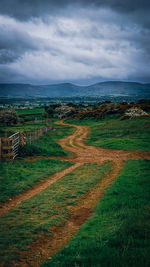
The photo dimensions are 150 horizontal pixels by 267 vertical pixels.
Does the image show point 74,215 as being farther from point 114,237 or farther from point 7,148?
point 7,148

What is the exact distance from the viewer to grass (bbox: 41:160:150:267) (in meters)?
5.16

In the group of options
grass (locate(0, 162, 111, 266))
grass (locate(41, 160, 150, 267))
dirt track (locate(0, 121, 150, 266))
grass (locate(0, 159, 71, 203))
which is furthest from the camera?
grass (locate(0, 159, 71, 203))

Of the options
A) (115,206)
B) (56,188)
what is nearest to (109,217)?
(115,206)

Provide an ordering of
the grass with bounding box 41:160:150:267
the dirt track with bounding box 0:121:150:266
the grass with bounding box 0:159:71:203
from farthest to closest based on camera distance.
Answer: the grass with bounding box 0:159:71:203
the dirt track with bounding box 0:121:150:266
the grass with bounding box 41:160:150:267

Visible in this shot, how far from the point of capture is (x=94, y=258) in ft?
17.3

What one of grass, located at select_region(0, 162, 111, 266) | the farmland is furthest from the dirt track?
grass, located at select_region(0, 162, 111, 266)

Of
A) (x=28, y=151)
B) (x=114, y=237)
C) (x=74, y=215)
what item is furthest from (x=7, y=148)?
(x=114, y=237)

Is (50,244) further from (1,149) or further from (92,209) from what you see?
(1,149)

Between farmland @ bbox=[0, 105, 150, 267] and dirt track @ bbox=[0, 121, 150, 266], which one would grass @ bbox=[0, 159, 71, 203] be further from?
dirt track @ bbox=[0, 121, 150, 266]

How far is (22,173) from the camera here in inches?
622

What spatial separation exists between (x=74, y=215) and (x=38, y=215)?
1.83m

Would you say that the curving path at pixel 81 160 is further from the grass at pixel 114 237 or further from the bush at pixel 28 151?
the grass at pixel 114 237

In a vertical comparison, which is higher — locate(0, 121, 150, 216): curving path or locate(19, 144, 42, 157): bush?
locate(19, 144, 42, 157): bush

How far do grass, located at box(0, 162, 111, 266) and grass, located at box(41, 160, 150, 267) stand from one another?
5.04 ft
